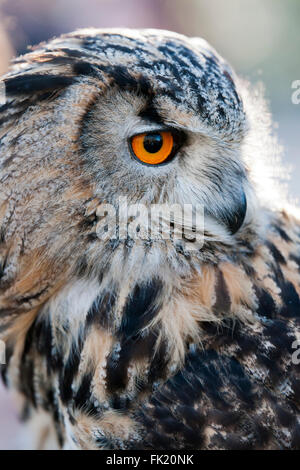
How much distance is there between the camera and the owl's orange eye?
103cm

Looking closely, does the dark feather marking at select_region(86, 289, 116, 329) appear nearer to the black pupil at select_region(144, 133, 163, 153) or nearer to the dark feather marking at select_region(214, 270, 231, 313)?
the dark feather marking at select_region(214, 270, 231, 313)

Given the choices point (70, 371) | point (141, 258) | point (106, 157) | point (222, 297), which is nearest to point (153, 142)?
point (106, 157)

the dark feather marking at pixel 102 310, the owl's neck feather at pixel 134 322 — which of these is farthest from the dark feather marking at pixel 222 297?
the dark feather marking at pixel 102 310

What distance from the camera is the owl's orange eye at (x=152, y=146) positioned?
1031mm

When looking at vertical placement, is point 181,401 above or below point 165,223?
below

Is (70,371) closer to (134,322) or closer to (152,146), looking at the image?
(134,322)

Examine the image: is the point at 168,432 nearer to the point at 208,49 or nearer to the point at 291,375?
the point at 291,375

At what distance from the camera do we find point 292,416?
0.90 m

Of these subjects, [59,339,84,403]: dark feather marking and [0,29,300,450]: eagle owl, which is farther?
[59,339,84,403]: dark feather marking

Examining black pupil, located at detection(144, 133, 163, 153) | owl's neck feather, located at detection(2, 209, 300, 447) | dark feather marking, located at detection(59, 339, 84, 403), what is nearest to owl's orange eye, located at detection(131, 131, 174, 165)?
black pupil, located at detection(144, 133, 163, 153)

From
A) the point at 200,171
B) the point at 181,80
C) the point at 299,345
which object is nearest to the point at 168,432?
the point at 299,345

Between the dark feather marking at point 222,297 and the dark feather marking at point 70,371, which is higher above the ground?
the dark feather marking at point 222,297

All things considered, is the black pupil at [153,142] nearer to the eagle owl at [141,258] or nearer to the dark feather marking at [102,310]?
the eagle owl at [141,258]
